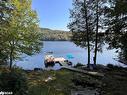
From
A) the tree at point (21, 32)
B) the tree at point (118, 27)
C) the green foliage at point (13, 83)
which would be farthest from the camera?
the tree at point (21, 32)

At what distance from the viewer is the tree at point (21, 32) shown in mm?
33906

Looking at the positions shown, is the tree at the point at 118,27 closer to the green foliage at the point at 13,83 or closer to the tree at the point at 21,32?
the tree at the point at 21,32

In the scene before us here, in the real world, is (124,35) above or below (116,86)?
above

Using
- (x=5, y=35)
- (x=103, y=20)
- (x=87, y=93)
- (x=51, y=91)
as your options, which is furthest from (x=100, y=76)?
(x=5, y=35)

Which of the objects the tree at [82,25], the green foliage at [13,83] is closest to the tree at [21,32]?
the tree at [82,25]

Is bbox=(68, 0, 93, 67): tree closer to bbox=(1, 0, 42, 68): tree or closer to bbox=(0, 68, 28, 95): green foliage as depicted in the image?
bbox=(1, 0, 42, 68): tree

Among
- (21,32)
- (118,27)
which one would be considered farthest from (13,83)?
(21,32)

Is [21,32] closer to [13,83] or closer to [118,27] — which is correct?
[118,27]

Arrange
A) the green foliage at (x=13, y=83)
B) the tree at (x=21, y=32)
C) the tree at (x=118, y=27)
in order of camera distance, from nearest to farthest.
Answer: the green foliage at (x=13, y=83)
the tree at (x=118, y=27)
the tree at (x=21, y=32)

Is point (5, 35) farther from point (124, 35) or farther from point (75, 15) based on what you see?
point (124, 35)

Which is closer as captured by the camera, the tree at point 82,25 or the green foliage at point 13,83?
the green foliage at point 13,83

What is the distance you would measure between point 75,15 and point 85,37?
3440 millimetres

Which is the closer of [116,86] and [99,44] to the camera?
[116,86]

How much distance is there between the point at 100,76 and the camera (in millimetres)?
23078
